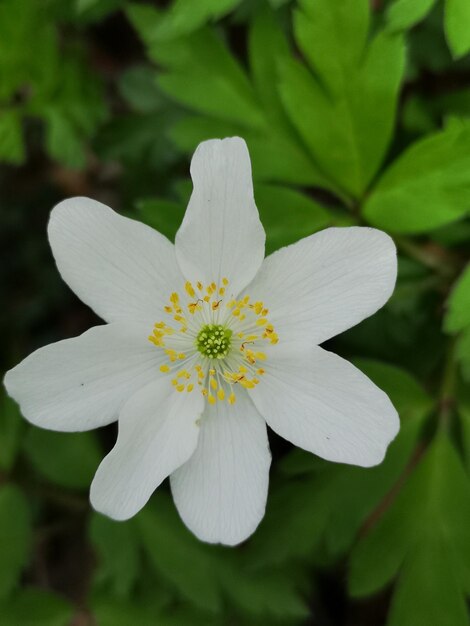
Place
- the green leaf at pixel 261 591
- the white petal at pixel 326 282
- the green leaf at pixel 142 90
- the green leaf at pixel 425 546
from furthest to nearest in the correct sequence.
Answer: the green leaf at pixel 142 90 < the green leaf at pixel 261 591 < the green leaf at pixel 425 546 < the white petal at pixel 326 282

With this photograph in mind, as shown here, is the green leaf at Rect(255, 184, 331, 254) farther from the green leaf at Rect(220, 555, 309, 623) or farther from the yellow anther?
the green leaf at Rect(220, 555, 309, 623)

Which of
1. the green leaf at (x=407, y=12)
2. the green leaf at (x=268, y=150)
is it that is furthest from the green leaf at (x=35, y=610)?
the green leaf at (x=407, y=12)

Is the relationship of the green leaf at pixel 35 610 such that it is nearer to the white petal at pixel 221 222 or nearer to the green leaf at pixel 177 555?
the green leaf at pixel 177 555

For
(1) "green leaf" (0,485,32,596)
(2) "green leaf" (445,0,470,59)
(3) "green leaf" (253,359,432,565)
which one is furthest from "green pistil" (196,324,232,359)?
(1) "green leaf" (0,485,32,596)

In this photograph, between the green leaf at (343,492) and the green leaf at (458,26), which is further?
the green leaf at (343,492)

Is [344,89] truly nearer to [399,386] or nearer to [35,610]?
[399,386]

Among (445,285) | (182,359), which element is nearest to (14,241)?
(182,359)
